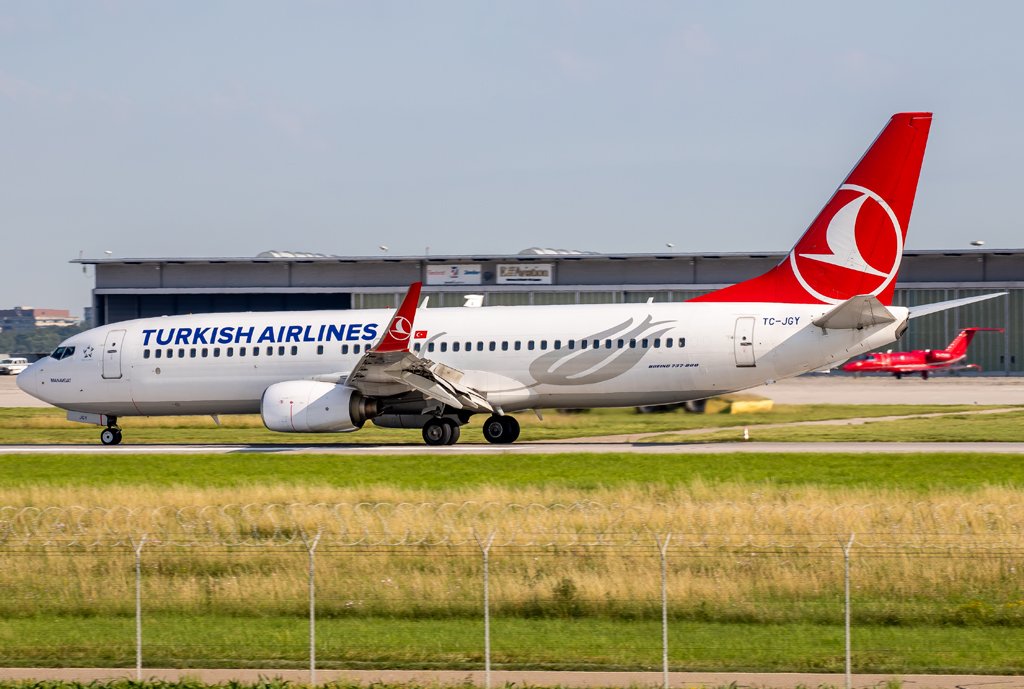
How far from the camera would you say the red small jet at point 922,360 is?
81312 mm

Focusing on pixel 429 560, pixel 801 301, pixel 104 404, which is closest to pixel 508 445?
pixel 801 301

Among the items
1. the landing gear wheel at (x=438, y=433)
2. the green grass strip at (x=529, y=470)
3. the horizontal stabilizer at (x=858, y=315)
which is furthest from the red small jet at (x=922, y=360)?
the green grass strip at (x=529, y=470)

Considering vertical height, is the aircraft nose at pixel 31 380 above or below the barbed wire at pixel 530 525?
above

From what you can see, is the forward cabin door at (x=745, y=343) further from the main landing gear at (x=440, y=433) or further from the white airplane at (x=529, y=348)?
the main landing gear at (x=440, y=433)

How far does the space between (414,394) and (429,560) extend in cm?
1879

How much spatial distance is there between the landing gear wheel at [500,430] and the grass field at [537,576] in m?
12.0

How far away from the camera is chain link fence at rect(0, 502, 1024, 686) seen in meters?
16.5

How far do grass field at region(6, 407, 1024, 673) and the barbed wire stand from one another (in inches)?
2.9

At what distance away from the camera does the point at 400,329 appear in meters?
36.8

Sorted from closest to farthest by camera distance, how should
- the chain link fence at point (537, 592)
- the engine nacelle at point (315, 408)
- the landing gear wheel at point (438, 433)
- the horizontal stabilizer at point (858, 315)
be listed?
the chain link fence at point (537, 592) → the horizontal stabilizer at point (858, 315) → the engine nacelle at point (315, 408) → the landing gear wheel at point (438, 433)

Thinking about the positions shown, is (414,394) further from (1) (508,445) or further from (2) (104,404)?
(2) (104,404)

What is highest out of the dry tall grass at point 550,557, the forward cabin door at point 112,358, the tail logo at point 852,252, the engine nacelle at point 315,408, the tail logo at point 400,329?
the tail logo at point 852,252

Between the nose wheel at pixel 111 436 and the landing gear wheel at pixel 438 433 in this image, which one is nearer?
the landing gear wheel at pixel 438 433

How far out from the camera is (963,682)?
47.7 ft
